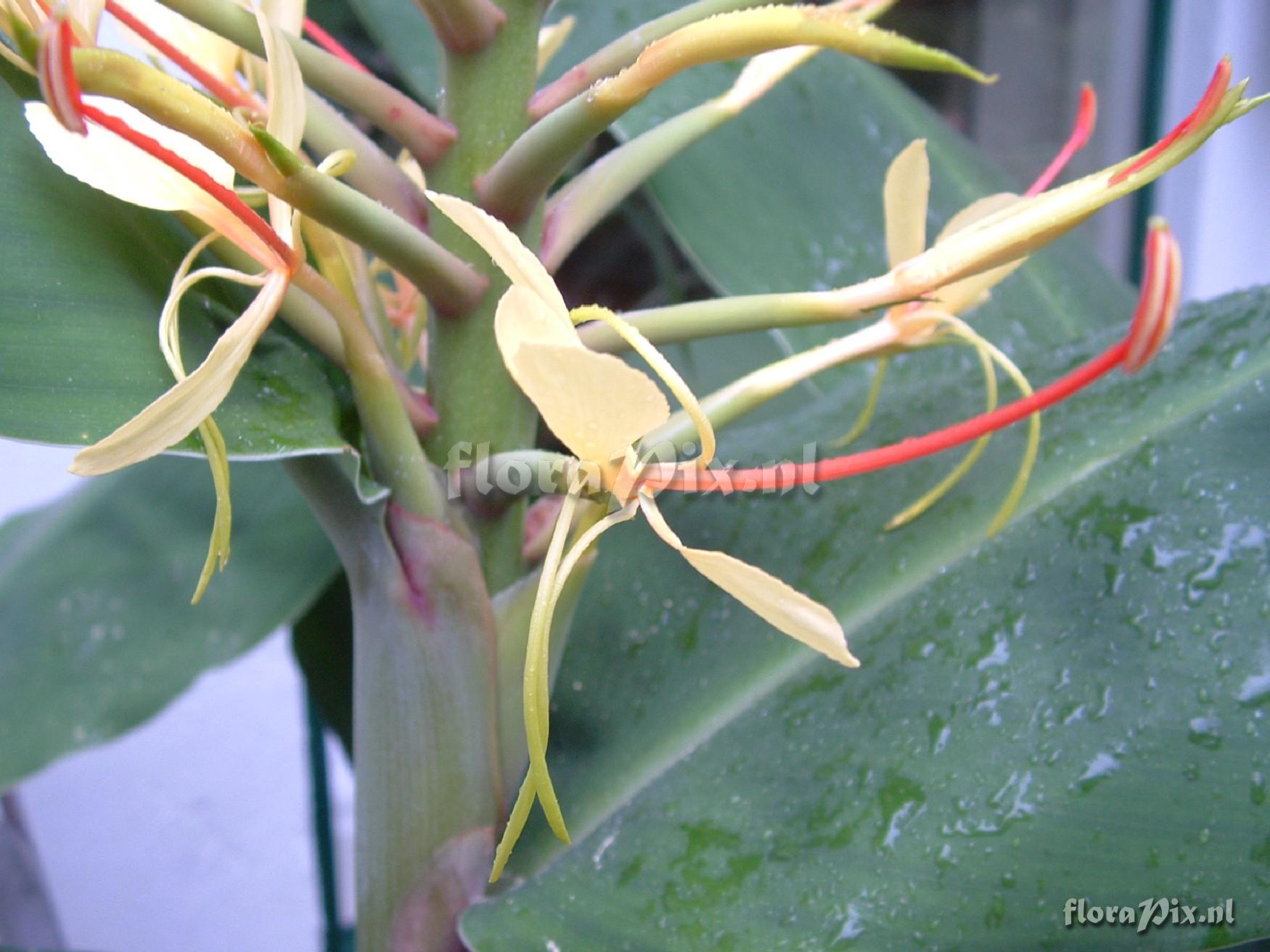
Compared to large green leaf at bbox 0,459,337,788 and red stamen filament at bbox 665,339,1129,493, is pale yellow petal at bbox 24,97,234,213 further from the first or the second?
large green leaf at bbox 0,459,337,788

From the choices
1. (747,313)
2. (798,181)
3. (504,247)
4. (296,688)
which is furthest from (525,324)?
(296,688)

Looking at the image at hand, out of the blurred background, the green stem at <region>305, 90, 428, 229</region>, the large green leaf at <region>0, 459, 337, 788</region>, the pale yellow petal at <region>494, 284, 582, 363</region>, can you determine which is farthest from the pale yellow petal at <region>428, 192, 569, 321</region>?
the blurred background

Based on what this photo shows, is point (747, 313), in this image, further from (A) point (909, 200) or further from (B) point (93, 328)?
(B) point (93, 328)

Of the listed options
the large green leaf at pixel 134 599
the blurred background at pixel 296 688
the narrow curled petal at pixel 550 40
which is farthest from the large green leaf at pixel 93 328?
the blurred background at pixel 296 688

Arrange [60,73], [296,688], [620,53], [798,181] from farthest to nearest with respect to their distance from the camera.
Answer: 1. [296,688]
2. [798,181]
3. [620,53]
4. [60,73]

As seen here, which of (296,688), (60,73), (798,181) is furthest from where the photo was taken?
(296,688)

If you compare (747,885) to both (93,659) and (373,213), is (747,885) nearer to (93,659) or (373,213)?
(373,213)

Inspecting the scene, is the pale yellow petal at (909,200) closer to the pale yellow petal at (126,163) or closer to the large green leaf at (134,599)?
the pale yellow petal at (126,163)
